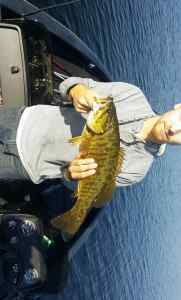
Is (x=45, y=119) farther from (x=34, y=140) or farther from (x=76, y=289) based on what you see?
(x=76, y=289)

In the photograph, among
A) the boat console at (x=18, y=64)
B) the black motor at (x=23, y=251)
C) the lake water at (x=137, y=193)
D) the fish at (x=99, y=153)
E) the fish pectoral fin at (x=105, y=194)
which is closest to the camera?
the fish at (x=99, y=153)

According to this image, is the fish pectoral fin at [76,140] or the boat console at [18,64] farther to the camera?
the boat console at [18,64]

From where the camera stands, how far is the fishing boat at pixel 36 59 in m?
5.17

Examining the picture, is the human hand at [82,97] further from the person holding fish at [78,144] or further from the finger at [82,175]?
the finger at [82,175]

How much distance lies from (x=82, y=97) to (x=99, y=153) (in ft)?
1.46

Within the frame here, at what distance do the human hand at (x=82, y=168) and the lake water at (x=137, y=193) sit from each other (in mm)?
5297

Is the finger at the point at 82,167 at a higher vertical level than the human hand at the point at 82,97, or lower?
lower

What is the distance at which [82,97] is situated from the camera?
3777 millimetres

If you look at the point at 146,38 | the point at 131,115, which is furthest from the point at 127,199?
the point at 131,115

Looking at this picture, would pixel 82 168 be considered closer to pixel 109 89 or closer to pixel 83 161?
pixel 83 161

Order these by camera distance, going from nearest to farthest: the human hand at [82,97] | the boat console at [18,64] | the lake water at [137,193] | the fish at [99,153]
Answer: the fish at [99,153], the human hand at [82,97], the boat console at [18,64], the lake water at [137,193]

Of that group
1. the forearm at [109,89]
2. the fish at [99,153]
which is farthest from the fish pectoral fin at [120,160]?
the forearm at [109,89]

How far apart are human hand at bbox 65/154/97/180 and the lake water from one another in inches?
209

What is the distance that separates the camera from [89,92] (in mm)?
3771
